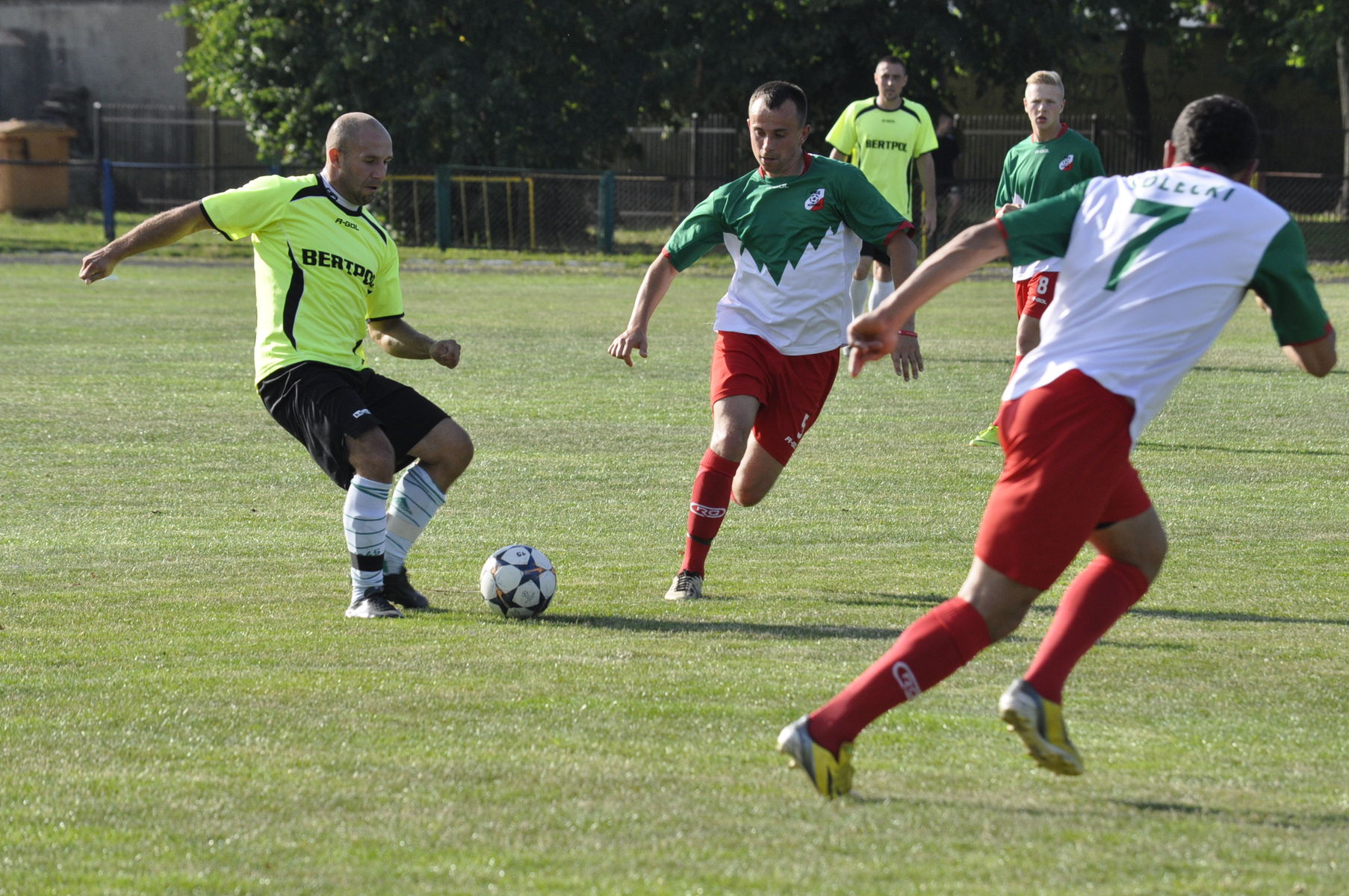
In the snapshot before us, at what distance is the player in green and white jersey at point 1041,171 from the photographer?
10148mm

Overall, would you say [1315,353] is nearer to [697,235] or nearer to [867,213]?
[867,213]

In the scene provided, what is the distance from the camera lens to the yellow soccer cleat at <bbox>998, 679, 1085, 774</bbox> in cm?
377

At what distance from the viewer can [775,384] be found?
22.1ft

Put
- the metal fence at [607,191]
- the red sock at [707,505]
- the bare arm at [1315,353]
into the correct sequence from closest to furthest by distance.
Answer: the bare arm at [1315,353], the red sock at [707,505], the metal fence at [607,191]

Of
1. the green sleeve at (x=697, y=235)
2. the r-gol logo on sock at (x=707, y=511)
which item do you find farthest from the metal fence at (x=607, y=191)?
the r-gol logo on sock at (x=707, y=511)

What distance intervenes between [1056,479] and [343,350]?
3416 millimetres

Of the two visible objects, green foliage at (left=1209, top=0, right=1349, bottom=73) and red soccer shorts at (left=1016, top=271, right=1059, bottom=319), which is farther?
green foliage at (left=1209, top=0, right=1349, bottom=73)

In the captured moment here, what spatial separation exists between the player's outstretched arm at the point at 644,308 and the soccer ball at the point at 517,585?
0.88 metres

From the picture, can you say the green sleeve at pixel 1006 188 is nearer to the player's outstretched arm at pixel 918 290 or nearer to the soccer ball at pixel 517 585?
the soccer ball at pixel 517 585

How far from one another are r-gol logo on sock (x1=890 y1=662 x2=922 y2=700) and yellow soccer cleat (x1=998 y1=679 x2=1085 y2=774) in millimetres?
210

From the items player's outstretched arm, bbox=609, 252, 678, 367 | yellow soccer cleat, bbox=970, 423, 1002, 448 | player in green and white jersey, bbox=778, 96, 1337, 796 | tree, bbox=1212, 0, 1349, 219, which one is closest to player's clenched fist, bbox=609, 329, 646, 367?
player's outstretched arm, bbox=609, 252, 678, 367

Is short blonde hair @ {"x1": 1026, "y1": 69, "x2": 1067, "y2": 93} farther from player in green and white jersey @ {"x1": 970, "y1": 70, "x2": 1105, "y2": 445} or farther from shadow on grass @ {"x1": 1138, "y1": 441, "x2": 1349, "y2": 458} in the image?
shadow on grass @ {"x1": 1138, "y1": 441, "x2": 1349, "y2": 458}

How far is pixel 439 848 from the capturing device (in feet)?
11.7

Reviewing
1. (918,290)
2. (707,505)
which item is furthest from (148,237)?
(918,290)
